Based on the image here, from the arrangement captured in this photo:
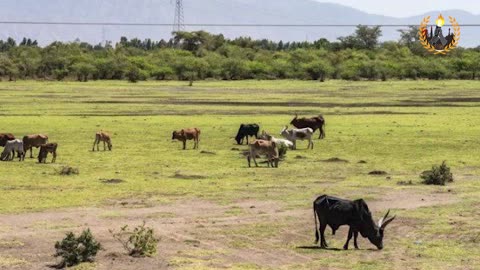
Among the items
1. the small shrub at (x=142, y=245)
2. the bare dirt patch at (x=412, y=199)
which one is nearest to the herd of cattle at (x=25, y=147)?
the bare dirt patch at (x=412, y=199)

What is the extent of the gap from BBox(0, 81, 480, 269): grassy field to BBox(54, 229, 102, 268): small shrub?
0.29 meters

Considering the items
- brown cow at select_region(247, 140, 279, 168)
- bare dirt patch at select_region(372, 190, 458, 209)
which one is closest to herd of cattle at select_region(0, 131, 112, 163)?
brown cow at select_region(247, 140, 279, 168)

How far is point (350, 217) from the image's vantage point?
60.7 ft

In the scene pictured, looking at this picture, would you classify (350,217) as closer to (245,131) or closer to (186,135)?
(186,135)

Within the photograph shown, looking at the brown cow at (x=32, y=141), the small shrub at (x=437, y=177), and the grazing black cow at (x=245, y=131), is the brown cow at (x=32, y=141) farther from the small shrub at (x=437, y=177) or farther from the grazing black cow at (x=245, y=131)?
the small shrub at (x=437, y=177)

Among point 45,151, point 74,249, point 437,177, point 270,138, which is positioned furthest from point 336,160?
point 74,249

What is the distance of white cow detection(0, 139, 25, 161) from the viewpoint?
34.1m

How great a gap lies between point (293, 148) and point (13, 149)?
12833 mm

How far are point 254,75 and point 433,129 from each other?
9206cm

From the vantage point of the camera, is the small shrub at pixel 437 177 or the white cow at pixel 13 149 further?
the white cow at pixel 13 149

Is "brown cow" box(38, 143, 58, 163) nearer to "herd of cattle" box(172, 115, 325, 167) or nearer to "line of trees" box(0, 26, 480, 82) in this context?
"herd of cattle" box(172, 115, 325, 167)

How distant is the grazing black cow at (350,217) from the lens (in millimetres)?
18453

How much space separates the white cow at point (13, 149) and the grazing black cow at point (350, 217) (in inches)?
736

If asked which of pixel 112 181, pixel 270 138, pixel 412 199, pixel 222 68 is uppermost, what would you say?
pixel 222 68
